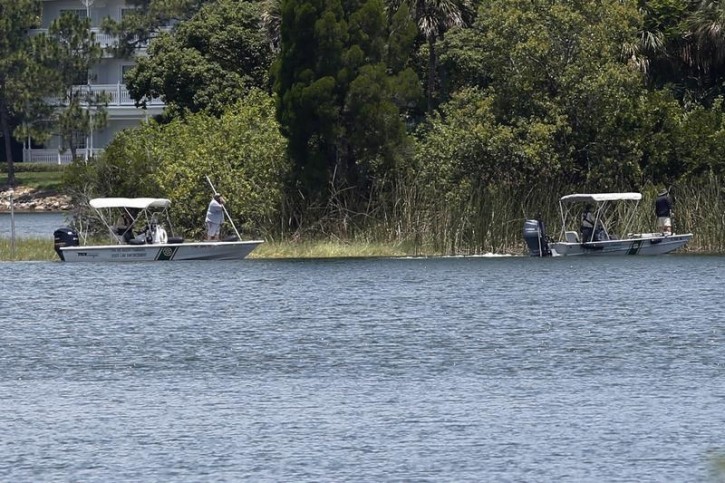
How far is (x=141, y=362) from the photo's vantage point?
27031mm

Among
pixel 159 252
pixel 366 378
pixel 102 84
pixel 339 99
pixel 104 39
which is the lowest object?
pixel 366 378

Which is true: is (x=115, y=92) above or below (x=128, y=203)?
above

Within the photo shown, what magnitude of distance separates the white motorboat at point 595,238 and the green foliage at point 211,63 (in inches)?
736

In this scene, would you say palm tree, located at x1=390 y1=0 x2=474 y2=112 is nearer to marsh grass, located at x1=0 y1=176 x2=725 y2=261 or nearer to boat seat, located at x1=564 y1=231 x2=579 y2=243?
marsh grass, located at x1=0 y1=176 x2=725 y2=261

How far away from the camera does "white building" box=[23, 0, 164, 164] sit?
104m

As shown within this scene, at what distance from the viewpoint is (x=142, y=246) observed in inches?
1813

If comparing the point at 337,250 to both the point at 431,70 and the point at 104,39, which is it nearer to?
the point at 431,70

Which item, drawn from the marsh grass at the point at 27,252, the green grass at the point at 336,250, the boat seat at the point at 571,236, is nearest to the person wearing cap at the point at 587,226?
the boat seat at the point at 571,236

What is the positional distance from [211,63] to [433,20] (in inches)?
409

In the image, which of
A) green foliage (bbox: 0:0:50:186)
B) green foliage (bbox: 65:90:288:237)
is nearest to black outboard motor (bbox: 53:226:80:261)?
green foliage (bbox: 65:90:288:237)

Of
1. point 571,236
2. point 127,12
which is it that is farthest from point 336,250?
point 127,12

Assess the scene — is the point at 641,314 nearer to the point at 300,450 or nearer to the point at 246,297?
the point at 246,297

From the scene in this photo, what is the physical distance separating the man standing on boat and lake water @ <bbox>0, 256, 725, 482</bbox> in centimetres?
486

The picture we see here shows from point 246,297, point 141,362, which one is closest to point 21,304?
point 246,297
